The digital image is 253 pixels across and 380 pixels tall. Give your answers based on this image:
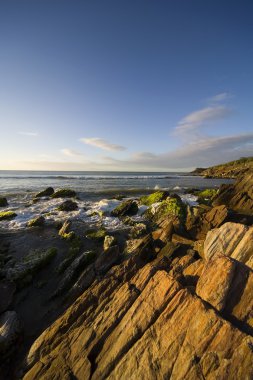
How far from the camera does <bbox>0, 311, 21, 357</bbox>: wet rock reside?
703 cm

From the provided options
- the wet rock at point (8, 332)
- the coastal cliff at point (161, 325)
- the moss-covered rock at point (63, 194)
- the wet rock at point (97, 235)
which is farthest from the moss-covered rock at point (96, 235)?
the moss-covered rock at point (63, 194)

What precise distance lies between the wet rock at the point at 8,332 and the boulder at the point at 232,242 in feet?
23.0

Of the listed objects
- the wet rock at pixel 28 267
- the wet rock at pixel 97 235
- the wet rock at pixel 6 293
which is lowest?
the wet rock at pixel 6 293

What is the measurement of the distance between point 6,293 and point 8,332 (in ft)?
8.74

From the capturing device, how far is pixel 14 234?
17719 millimetres

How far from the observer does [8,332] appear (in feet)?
24.4

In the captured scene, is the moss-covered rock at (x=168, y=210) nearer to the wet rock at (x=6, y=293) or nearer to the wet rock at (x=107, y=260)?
the wet rock at (x=107, y=260)

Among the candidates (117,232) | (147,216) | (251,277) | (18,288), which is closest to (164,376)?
(251,277)

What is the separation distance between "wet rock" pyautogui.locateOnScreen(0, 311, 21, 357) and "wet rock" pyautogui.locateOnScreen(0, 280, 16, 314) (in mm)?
781

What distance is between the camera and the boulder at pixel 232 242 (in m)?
7.66

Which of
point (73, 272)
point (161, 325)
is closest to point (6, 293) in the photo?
point (73, 272)

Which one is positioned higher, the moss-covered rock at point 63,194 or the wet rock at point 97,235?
the moss-covered rock at point 63,194

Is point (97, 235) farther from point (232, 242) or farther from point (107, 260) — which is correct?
point (232, 242)

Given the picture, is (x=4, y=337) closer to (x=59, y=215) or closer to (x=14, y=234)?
(x=14, y=234)
